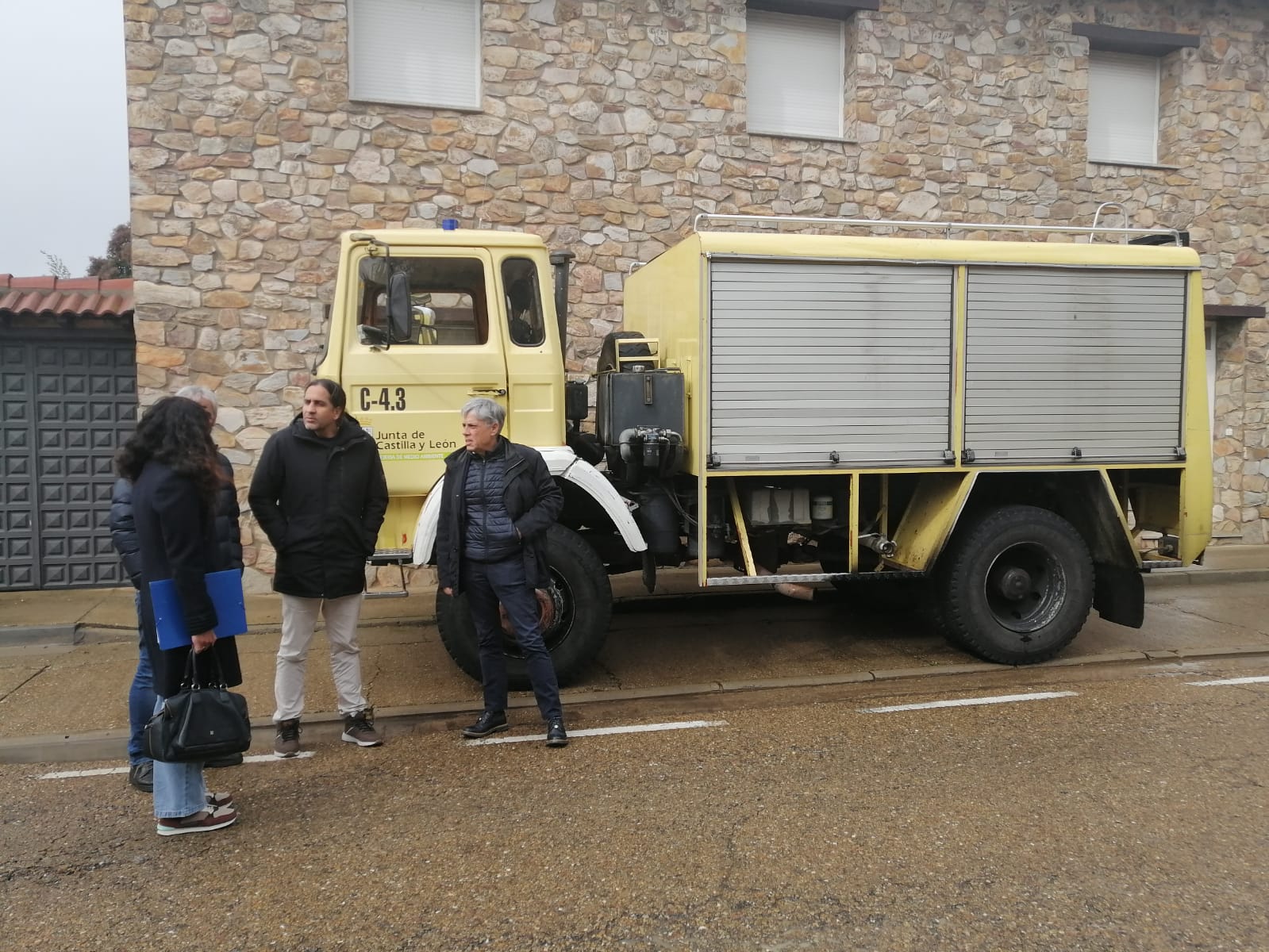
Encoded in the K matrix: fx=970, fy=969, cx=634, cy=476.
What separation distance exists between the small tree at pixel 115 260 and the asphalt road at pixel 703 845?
Answer: 1505 cm

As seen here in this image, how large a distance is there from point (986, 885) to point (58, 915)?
3.10 m

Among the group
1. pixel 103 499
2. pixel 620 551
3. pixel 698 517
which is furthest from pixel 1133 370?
pixel 103 499

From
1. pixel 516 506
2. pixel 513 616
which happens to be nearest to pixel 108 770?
pixel 513 616

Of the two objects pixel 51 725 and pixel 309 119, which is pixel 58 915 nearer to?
pixel 51 725

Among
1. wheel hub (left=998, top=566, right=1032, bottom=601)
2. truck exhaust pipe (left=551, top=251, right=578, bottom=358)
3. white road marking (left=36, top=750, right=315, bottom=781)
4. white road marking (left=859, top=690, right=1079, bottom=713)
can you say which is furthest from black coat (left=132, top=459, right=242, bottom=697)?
wheel hub (left=998, top=566, right=1032, bottom=601)

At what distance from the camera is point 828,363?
19.4 feet

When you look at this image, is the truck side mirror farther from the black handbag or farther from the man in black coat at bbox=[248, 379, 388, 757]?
the black handbag

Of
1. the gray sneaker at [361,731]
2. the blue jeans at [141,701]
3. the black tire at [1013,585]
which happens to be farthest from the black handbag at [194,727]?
the black tire at [1013,585]

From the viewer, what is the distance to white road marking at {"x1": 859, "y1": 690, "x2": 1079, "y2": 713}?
5422mm

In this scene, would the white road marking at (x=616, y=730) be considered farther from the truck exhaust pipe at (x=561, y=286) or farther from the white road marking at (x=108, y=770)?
the truck exhaust pipe at (x=561, y=286)

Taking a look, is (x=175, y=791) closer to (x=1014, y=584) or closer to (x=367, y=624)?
(x=367, y=624)

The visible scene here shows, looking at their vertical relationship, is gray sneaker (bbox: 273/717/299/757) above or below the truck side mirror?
Answer: below

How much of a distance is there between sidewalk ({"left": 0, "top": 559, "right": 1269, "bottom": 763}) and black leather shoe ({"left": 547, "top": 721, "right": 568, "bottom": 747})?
0.60 meters

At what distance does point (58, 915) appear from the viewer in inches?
126
